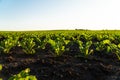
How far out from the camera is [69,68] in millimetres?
7805

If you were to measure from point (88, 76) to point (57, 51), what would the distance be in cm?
227

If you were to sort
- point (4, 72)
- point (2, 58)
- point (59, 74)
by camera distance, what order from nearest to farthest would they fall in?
point (59, 74), point (4, 72), point (2, 58)

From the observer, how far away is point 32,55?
1028 centimetres

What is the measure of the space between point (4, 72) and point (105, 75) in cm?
298

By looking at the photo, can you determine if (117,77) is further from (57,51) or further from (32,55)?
(32,55)

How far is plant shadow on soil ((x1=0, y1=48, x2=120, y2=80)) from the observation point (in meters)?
7.22

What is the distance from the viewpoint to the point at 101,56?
10180mm

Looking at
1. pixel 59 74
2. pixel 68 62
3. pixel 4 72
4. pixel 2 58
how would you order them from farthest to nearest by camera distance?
pixel 2 58 < pixel 68 62 < pixel 4 72 < pixel 59 74

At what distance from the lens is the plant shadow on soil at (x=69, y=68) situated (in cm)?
722

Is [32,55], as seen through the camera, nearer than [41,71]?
No

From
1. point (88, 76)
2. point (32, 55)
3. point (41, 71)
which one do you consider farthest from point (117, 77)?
point (32, 55)

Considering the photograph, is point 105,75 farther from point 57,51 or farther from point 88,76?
point 57,51

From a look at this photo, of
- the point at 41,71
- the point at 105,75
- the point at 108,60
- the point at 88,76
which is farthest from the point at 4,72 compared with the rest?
the point at 108,60

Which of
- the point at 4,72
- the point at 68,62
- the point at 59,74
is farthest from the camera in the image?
the point at 68,62
